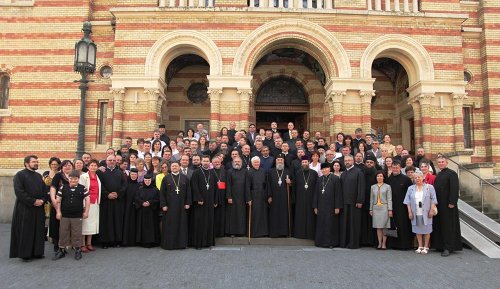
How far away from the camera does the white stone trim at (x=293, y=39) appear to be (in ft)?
45.6

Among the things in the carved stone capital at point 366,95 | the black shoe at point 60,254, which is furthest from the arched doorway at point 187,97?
the black shoe at point 60,254

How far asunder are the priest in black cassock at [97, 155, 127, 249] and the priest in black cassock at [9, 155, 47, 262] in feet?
4.12

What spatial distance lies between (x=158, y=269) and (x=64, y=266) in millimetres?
1816

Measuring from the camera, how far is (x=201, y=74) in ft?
55.7

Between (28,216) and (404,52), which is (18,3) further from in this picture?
(404,52)

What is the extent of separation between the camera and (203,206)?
8531mm

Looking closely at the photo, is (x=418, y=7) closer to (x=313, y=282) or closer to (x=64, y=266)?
(x=313, y=282)

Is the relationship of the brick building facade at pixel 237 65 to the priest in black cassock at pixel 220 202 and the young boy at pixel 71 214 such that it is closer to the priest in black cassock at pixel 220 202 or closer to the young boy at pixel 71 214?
the priest in black cassock at pixel 220 202

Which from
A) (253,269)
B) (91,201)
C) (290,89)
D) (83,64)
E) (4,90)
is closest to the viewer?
(253,269)

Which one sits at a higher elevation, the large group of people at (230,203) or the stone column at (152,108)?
the stone column at (152,108)

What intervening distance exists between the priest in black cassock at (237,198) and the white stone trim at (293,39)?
580 cm

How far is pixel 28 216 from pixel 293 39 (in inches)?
421

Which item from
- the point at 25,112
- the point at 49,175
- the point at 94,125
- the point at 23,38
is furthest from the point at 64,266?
the point at 23,38

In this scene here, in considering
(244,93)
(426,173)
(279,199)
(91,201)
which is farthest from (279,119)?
(91,201)
